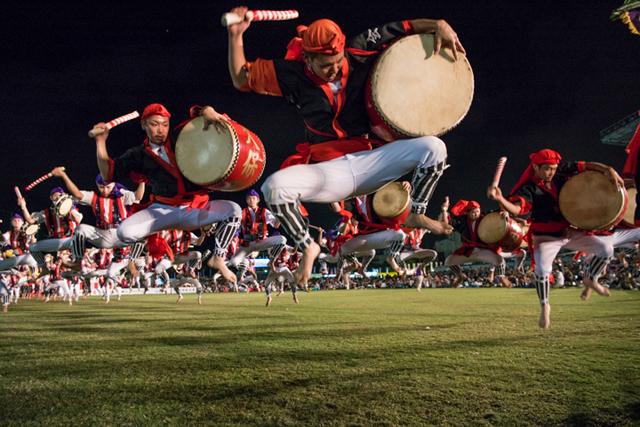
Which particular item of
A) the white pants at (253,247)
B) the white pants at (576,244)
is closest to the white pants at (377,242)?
the white pants at (253,247)

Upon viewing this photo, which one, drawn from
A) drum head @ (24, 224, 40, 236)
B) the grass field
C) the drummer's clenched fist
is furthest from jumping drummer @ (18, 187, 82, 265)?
the drummer's clenched fist

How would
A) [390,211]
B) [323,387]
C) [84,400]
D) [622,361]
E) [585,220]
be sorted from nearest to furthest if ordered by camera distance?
1. [84,400]
2. [323,387]
3. [622,361]
4. [585,220]
5. [390,211]

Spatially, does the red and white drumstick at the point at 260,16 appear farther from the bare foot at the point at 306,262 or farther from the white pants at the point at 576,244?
the white pants at the point at 576,244

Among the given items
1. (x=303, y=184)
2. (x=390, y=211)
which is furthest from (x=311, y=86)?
(x=390, y=211)

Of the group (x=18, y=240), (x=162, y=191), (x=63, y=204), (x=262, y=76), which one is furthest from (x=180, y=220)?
(x=18, y=240)

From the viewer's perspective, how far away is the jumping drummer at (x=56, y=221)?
11172 millimetres

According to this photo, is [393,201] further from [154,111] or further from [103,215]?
[103,215]

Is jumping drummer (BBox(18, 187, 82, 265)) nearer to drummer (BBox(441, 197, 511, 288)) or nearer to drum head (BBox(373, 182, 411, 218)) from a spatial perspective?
drum head (BBox(373, 182, 411, 218))

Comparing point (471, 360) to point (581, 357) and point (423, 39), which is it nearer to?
point (581, 357)

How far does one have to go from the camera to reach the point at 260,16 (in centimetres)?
343

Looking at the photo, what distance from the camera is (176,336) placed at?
236 inches

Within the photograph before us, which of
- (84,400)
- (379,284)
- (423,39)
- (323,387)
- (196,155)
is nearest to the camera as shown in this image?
(84,400)

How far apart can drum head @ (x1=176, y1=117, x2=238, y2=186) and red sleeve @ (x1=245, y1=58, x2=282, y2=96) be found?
1.00 m

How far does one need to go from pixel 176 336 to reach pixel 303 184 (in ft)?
12.1
